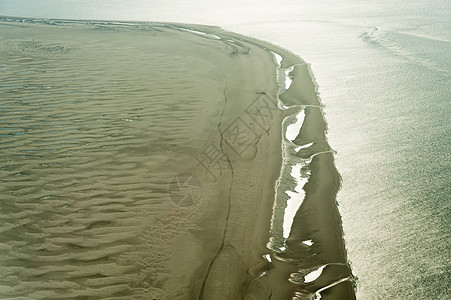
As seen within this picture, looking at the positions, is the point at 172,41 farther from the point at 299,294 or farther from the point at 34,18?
the point at 299,294

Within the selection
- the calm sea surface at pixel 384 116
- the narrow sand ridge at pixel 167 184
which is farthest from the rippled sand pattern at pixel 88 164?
the calm sea surface at pixel 384 116

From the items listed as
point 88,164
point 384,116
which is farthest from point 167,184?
point 384,116

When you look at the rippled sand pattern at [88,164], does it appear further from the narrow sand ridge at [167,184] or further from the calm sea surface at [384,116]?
the calm sea surface at [384,116]

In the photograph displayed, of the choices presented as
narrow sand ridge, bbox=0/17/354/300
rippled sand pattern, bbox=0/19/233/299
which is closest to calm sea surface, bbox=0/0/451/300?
narrow sand ridge, bbox=0/17/354/300

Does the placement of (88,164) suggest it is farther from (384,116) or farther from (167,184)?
(384,116)

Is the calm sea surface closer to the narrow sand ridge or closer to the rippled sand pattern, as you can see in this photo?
the narrow sand ridge

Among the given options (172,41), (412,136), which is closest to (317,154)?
(412,136)
